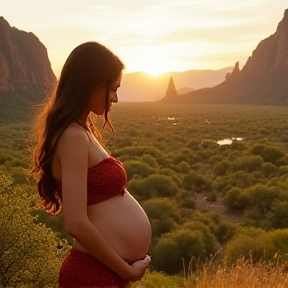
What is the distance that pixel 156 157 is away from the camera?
840 inches

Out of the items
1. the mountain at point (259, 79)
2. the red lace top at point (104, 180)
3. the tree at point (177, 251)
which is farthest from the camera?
the mountain at point (259, 79)

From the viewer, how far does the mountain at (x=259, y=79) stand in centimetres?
13523

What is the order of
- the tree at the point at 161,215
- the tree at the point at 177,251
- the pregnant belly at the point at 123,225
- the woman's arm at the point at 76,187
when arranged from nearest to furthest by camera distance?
1. the woman's arm at the point at 76,187
2. the pregnant belly at the point at 123,225
3. the tree at the point at 177,251
4. the tree at the point at 161,215

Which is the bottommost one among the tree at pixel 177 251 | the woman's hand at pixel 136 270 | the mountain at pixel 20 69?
the tree at pixel 177 251

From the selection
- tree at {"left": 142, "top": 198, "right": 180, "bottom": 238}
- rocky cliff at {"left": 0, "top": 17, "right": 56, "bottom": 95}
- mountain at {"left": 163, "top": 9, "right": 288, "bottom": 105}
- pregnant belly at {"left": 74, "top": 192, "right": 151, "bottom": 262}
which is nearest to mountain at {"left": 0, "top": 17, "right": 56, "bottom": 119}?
rocky cliff at {"left": 0, "top": 17, "right": 56, "bottom": 95}

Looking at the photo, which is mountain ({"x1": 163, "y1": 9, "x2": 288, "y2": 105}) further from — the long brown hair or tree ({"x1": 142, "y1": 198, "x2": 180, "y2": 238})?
the long brown hair

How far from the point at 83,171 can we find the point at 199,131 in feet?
132

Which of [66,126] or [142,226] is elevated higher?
[66,126]

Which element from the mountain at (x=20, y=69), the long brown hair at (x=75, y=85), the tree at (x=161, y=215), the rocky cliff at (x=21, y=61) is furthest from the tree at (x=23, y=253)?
the rocky cliff at (x=21, y=61)

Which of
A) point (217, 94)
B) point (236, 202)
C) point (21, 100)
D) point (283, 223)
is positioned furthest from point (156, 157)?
point (217, 94)

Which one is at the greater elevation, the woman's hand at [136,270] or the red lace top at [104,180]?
the red lace top at [104,180]

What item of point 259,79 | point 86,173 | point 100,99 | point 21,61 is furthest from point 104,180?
point 259,79

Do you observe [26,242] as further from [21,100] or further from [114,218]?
[21,100]

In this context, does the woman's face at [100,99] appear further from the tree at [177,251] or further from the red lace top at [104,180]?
the tree at [177,251]
